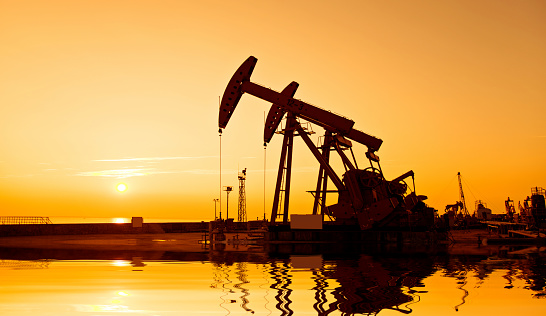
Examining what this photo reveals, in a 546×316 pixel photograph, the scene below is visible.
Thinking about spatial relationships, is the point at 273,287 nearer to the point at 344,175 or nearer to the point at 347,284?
the point at 347,284

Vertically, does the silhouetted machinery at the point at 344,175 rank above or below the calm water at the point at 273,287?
above

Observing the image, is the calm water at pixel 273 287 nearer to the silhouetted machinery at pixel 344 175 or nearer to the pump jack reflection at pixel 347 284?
the pump jack reflection at pixel 347 284

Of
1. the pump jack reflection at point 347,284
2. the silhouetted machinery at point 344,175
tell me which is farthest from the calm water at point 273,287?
the silhouetted machinery at point 344,175

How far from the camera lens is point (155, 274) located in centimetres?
1792

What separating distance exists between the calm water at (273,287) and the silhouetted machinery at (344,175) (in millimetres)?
14022

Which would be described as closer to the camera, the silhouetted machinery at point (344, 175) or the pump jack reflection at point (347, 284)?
the pump jack reflection at point (347, 284)

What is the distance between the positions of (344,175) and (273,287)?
24.1 m

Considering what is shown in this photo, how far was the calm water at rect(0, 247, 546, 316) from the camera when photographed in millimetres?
11031

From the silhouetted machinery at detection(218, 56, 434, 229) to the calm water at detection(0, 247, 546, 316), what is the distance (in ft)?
46.0

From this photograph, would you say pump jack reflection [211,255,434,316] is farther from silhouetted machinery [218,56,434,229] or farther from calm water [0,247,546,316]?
silhouetted machinery [218,56,434,229]

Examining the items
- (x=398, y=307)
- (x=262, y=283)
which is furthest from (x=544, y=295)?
(x=262, y=283)

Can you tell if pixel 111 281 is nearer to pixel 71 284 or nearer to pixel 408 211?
pixel 71 284

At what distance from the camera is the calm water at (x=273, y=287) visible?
11031 millimetres

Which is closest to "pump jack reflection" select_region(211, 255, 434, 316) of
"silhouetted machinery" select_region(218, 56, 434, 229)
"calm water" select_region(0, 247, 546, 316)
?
"calm water" select_region(0, 247, 546, 316)
